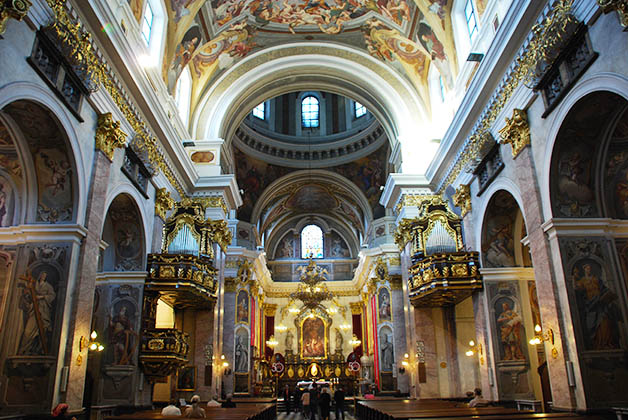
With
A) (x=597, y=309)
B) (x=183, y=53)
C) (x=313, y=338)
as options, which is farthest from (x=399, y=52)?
(x=313, y=338)

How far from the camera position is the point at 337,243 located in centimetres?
3472

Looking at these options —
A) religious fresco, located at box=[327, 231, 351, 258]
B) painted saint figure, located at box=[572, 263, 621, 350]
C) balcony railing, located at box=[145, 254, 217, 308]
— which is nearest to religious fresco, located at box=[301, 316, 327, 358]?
religious fresco, located at box=[327, 231, 351, 258]

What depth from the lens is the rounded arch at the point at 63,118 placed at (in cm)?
667

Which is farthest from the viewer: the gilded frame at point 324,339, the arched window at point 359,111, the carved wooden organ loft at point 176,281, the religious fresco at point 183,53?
the gilded frame at point 324,339

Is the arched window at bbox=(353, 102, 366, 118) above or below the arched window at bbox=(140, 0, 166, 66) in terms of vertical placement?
above

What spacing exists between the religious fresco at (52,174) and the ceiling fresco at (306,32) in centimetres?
534

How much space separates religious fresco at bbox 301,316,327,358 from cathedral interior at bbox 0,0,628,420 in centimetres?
964

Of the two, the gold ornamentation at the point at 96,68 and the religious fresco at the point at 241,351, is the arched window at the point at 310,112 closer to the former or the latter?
the religious fresco at the point at 241,351

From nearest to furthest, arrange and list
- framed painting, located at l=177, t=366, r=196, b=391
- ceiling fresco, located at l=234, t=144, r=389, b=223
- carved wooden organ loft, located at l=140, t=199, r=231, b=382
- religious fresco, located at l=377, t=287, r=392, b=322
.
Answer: carved wooden organ loft, located at l=140, t=199, r=231, b=382 → framed painting, located at l=177, t=366, r=196, b=391 → religious fresco, located at l=377, t=287, r=392, b=322 → ceiling fresco, located at l=234, t=144, r=389, b=223

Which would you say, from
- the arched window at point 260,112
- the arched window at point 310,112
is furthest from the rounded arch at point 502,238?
the arched window at point 310,112

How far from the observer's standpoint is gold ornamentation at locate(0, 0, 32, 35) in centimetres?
617

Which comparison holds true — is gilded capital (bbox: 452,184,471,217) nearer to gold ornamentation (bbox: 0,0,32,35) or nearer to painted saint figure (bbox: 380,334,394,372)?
gold ornamentation (bbox: 0,0,32,35)

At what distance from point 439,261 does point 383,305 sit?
11.7m

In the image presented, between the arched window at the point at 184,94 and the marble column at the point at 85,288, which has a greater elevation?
the arched window at the point at 184,94
